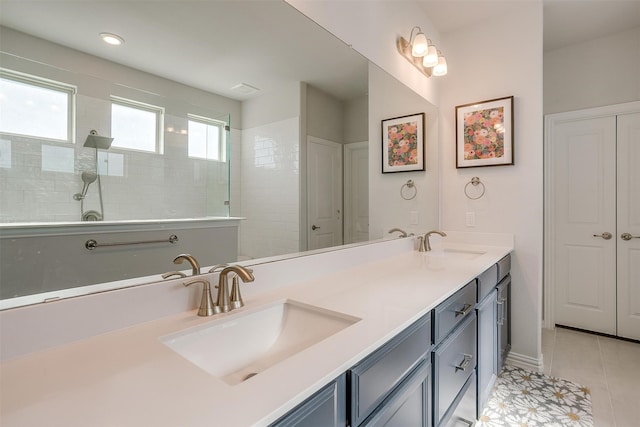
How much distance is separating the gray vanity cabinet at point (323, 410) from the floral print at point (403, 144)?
5.53 ft

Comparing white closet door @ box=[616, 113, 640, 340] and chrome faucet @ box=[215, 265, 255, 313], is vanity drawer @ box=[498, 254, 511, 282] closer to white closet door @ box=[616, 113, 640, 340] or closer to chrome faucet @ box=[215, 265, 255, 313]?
white closet door @ box=[616, 113, 640, 340]

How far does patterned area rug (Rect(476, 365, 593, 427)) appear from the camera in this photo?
1735 mm

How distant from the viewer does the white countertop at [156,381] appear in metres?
0.49

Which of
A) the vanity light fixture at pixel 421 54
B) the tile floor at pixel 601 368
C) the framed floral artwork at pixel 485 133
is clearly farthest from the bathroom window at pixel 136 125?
the tile floor at pixel 601 368

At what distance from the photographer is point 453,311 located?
1.28 meters

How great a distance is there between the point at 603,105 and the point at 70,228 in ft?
12.4

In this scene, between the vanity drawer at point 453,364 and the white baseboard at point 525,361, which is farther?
the white baseboard at point 525,361

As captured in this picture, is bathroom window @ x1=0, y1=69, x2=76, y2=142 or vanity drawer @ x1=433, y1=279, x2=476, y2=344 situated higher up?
bathroom window @ x1=0, y1=69, x2=76, y2=142

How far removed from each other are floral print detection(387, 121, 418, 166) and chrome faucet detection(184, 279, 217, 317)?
5.05ft

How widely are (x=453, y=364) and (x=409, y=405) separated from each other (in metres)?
0.42

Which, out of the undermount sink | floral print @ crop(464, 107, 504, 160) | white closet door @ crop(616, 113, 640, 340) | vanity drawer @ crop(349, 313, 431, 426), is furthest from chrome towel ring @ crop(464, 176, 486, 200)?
the undermount sink

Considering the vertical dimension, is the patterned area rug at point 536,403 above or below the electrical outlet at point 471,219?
below

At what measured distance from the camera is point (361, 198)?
1765 mm

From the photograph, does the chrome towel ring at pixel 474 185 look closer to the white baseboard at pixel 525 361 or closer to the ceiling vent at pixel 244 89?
the white baseboard at pixel 525 361
